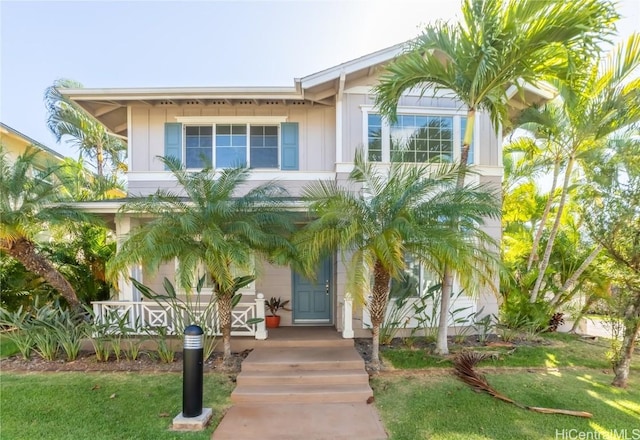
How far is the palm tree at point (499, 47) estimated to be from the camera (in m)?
5.42

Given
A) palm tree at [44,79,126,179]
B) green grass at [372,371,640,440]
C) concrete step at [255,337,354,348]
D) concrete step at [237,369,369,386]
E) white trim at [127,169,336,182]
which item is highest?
palm tree at [44,79,126,179]

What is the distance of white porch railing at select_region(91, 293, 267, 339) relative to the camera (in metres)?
6.98

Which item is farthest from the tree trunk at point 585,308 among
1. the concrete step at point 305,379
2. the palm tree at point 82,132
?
the palm tree at point 82,132

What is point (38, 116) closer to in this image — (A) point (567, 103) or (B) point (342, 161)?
(B) point (342, 161)

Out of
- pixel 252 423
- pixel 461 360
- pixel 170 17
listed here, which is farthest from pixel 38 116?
pixel 461 360

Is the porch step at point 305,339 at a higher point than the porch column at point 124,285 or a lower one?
lower

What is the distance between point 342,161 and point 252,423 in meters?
5.85

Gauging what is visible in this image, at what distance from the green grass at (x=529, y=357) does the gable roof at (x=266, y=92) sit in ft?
19.4

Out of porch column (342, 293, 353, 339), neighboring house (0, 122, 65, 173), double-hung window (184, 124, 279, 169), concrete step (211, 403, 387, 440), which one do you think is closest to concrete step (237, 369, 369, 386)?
concrete step (211, 403, 387, 440)

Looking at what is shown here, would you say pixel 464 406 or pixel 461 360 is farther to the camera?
pixel 461 360

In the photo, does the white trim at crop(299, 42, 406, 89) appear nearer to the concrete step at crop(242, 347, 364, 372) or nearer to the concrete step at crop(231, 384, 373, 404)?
the concrete step at crop(242, 347, 364, 372)

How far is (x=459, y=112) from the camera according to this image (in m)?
8.46

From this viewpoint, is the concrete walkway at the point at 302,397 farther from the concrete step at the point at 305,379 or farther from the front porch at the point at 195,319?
the front porch at the point at 195,319

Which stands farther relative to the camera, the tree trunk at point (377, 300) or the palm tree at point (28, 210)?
the palm tree at point (28, 210)
